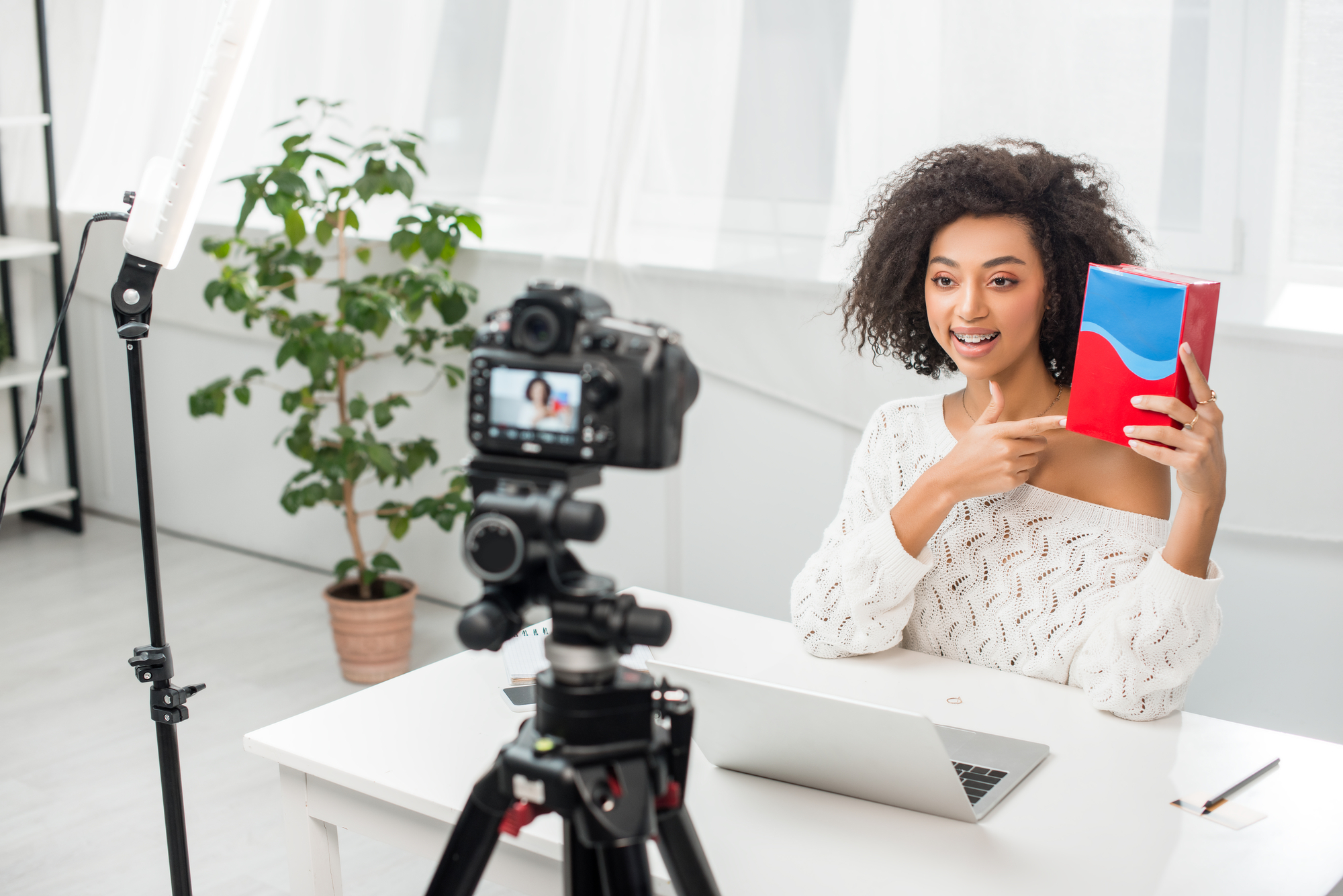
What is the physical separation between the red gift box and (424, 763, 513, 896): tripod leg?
2.69ft

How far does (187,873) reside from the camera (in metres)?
1.47

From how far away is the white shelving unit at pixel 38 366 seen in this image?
12.6 ft

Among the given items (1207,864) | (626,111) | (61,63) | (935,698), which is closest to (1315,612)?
(935,698)

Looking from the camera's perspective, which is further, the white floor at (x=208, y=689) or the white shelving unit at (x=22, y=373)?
the white shelving unit at (x=22, y=373)

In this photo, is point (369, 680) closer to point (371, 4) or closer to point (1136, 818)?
point (371, 4)

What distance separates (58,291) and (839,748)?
150 inches

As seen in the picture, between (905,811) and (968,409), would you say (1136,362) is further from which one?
(905,811)

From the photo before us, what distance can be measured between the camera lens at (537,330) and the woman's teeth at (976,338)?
818mm

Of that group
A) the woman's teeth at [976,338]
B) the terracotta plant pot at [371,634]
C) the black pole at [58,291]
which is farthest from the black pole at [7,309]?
the woman's teeth at [976,338]

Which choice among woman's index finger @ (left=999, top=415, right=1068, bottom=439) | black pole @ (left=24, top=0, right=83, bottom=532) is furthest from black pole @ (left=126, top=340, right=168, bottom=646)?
black pole @ (left=24, top=0, right=83, bottom=532)

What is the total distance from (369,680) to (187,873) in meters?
1.63

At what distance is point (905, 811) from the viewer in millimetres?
1165

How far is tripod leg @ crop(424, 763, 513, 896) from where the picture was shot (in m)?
0.93

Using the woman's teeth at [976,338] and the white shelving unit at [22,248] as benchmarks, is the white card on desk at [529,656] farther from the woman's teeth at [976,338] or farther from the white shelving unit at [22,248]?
the white shelving unit at [22,248]
